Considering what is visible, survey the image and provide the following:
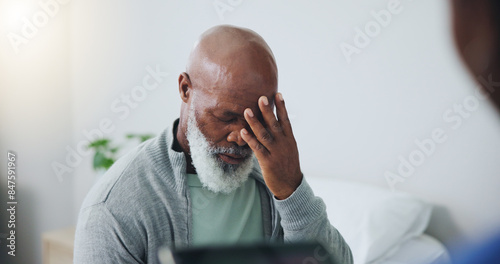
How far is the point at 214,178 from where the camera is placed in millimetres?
938

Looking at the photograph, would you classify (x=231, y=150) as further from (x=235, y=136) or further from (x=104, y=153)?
(x=104, y=153)

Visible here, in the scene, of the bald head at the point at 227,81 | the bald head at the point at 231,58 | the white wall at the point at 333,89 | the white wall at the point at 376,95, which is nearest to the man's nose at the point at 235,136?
the bald head at the point at 227,81

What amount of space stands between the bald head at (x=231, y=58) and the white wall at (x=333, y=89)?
355 mm

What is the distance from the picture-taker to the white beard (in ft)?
3.06

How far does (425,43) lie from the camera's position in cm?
143

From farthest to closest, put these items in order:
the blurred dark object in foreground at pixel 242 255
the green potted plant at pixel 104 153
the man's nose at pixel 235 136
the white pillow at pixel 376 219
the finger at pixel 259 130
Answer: the green potted plant at pixel 104 153 → the white pillow at pixel 376 219 → the man's nose at pixel 235 136 → the finger at pixel 259 130 → the blurred dark object in foreground at pixel 242 255

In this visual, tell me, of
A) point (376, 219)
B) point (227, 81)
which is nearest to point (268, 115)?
point (227, 81)

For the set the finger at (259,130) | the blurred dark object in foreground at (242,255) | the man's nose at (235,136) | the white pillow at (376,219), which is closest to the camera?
the blurred dark object in foreground at (242,255)

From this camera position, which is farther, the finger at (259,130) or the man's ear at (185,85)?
the man's ear at (185,85)

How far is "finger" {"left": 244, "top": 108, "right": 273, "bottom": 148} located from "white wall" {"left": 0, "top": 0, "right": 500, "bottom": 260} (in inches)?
15.9

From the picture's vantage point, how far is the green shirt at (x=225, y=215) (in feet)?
3.06

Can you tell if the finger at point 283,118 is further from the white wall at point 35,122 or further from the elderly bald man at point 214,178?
the white wall at point 35,122

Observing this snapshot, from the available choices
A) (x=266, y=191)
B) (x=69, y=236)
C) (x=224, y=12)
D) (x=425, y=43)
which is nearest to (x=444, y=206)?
(x=425, y=43)

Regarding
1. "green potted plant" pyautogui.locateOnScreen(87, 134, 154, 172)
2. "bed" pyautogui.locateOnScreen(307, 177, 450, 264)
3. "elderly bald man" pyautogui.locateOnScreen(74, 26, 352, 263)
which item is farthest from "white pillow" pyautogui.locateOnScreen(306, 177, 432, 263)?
"green potted plant" pyautogui.locateOnScreen(87, 134, 154, 172)
